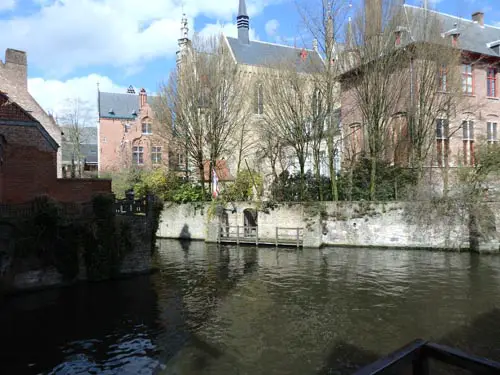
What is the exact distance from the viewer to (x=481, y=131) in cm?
2611

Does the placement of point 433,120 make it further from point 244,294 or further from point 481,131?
point 244,294

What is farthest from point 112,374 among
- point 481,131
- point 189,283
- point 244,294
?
point 481,131

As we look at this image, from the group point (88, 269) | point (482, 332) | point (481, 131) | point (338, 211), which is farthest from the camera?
point (481, 131)

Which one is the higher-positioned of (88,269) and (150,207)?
(150,207)

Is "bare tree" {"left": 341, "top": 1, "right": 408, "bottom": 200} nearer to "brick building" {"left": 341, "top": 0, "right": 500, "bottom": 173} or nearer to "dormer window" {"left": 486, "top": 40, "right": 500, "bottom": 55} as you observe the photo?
"brick building" {"left": 341, "top": 0, "right": 500, "bottom": 173}

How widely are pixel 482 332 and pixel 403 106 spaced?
1729 cm

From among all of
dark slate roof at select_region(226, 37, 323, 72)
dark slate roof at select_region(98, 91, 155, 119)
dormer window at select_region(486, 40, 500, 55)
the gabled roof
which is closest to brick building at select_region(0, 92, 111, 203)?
the gabled roof

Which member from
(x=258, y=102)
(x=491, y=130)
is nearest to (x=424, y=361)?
(x=491, y=130)

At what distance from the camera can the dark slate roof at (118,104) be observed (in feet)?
165

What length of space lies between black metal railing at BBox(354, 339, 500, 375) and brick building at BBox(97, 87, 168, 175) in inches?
1443

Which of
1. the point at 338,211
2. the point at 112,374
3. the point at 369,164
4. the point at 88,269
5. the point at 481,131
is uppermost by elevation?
the point at 481,131

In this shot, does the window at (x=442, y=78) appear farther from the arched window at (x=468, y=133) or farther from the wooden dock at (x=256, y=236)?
the wooden dock at (x=256, y=236)

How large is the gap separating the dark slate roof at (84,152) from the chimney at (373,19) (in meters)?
40.3

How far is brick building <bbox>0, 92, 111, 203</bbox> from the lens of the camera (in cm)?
1480
